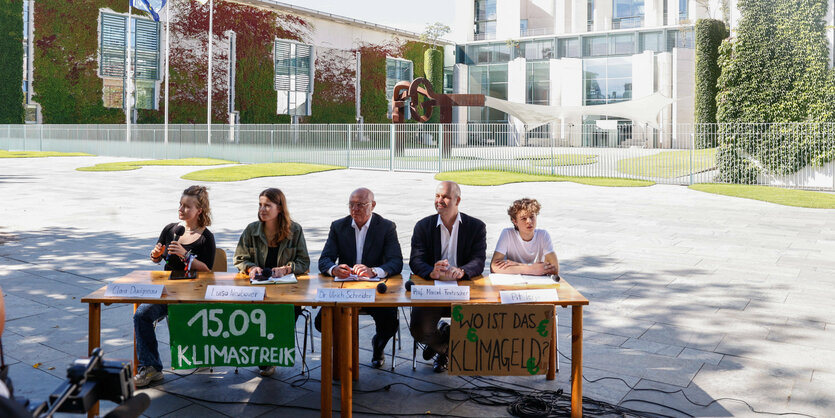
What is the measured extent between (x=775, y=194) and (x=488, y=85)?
36229 mm

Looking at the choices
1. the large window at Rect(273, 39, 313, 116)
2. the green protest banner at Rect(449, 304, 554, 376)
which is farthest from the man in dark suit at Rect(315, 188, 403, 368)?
the large window at Rect(273, 39, 313, 116)

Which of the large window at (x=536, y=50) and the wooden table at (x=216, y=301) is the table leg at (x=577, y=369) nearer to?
the wooden table at (x=216, y=301)

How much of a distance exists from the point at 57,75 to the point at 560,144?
27742 mm

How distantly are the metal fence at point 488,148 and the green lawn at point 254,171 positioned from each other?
1.74 metres

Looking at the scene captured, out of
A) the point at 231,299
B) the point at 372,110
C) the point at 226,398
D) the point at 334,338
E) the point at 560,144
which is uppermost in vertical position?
the point at 372,110

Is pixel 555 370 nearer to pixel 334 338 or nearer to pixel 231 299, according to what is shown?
pixel 334 338

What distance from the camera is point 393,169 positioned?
88.8 feet

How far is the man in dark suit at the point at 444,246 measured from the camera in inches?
186

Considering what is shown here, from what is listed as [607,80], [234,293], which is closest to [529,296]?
[234,293]

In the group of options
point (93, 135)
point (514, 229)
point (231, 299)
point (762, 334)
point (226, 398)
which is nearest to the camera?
point (231, 299)

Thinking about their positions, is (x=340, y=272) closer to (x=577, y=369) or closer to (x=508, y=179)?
(x=577, y=369)

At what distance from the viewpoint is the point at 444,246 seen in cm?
510

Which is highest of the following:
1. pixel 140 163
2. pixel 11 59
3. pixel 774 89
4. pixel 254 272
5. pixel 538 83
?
pixel 538 83

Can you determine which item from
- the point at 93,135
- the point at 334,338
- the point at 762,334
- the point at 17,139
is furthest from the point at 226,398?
the point at 17,139
